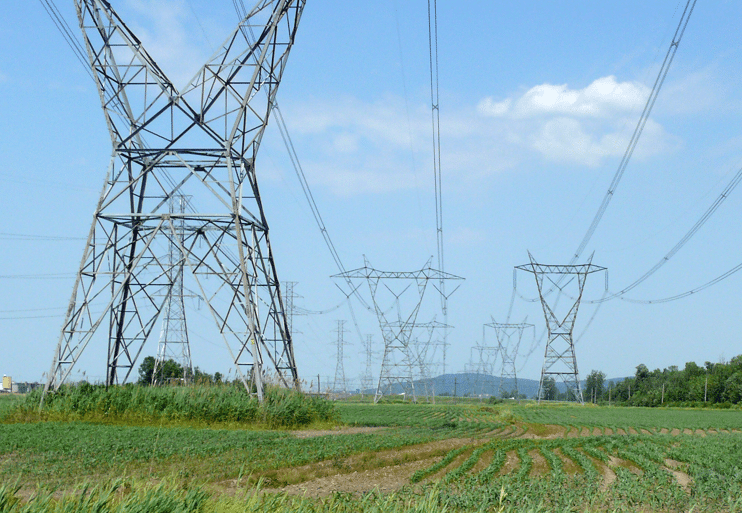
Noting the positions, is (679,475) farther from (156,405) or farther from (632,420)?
(632,420)

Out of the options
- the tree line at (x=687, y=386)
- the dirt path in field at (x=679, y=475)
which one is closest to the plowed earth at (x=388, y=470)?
the dirt path in field at (x=679, y=475)

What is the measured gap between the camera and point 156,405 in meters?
22.5

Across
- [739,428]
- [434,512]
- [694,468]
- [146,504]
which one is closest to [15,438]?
[146,504]

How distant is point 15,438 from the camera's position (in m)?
16.1

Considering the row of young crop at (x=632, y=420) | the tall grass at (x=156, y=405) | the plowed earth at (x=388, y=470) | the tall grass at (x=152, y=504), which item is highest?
the tall grass at (x=156, y=405)

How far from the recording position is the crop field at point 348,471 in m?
7.80

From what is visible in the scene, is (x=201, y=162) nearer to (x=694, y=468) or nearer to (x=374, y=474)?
(x=374, y=474)

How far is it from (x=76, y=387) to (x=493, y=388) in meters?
76.6

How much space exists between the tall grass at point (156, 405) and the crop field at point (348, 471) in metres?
0.49

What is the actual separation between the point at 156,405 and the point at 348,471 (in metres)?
10.6

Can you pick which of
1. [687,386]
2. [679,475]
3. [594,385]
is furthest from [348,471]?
[594,385]

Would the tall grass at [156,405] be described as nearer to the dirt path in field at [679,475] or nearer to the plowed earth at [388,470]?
the plowed earth at [388,470]

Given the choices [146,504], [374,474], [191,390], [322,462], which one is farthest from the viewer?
[191,390]

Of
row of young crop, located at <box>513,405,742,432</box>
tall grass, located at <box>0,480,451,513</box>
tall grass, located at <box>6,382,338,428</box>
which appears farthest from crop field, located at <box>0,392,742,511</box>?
row of young crop, located at <box>513,405,742,432</box>
